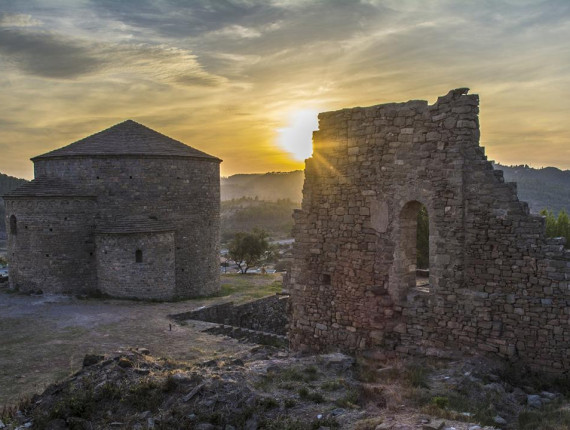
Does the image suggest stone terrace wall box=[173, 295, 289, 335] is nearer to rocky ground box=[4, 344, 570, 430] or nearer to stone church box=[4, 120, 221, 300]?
stone church box=[4, 120, 221, 300]

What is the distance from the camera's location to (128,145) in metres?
21.0

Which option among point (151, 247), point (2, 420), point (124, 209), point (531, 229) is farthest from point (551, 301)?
point (124, 209)

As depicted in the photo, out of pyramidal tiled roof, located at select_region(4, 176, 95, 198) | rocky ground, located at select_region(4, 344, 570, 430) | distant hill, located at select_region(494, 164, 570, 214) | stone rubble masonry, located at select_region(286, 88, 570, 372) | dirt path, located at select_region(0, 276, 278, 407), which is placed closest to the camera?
rocky ground, located at select_region(4, 344, 570, 430)

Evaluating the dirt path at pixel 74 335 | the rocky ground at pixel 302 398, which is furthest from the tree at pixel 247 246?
the rocky ground at pixel 302 398

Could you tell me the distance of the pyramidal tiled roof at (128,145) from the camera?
813 inches

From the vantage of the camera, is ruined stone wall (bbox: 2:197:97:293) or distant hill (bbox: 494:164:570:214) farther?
distant hill (bbox: 494:164:570:214)

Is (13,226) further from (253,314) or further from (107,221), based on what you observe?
(253,314)

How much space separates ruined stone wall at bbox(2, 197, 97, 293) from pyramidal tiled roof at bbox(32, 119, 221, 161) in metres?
2.24

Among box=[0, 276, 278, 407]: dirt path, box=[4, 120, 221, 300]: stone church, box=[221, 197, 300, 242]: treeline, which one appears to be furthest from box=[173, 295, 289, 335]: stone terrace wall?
box=[221, 197, 300, 242]: treeline

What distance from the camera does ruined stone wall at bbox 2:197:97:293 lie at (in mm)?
20250

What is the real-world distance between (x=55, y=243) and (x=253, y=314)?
889cm

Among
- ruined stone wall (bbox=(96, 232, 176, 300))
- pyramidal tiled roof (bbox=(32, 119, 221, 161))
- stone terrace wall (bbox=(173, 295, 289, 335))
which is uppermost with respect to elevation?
pyramidal tiled roof (bbox=(32, 119, 221, 161))

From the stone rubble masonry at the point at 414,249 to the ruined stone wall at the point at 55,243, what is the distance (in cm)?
1385

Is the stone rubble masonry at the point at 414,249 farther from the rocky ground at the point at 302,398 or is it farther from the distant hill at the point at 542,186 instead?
the distant hill at the point at 542,186
